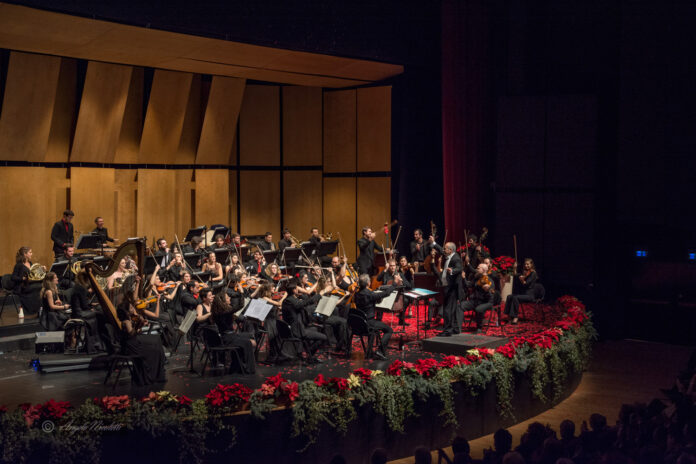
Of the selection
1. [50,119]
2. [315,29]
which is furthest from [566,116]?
[50,119]

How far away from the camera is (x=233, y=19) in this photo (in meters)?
14.2

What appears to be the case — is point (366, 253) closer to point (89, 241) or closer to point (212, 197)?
point (89, 241)

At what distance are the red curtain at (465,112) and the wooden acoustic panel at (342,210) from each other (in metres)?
4.54

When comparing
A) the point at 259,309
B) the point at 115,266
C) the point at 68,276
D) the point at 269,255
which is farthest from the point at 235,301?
the point at 269,255

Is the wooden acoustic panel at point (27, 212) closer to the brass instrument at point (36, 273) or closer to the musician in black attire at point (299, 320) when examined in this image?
the brass instrument at point (36, 273)

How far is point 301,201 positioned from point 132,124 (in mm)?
5208

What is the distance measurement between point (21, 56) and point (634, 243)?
1255cm

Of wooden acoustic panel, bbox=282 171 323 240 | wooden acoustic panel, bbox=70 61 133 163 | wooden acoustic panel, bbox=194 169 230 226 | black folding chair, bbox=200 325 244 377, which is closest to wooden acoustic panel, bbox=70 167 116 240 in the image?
wooden acoustic panel, bbox=70 61 133 163

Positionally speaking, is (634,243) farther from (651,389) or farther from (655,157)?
(651,389)

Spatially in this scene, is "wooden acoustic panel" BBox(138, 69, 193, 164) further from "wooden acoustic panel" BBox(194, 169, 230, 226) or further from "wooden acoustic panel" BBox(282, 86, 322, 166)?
"wooden acoustic panel" BBox(282, 86, 322, 166)

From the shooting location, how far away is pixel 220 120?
1955 centimetres

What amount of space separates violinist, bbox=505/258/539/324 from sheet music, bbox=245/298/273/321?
5034 millimetres

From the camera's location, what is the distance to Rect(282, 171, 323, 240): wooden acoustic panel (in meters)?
21.4

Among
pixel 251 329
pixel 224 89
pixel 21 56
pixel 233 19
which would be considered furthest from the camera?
pixel 224 89
